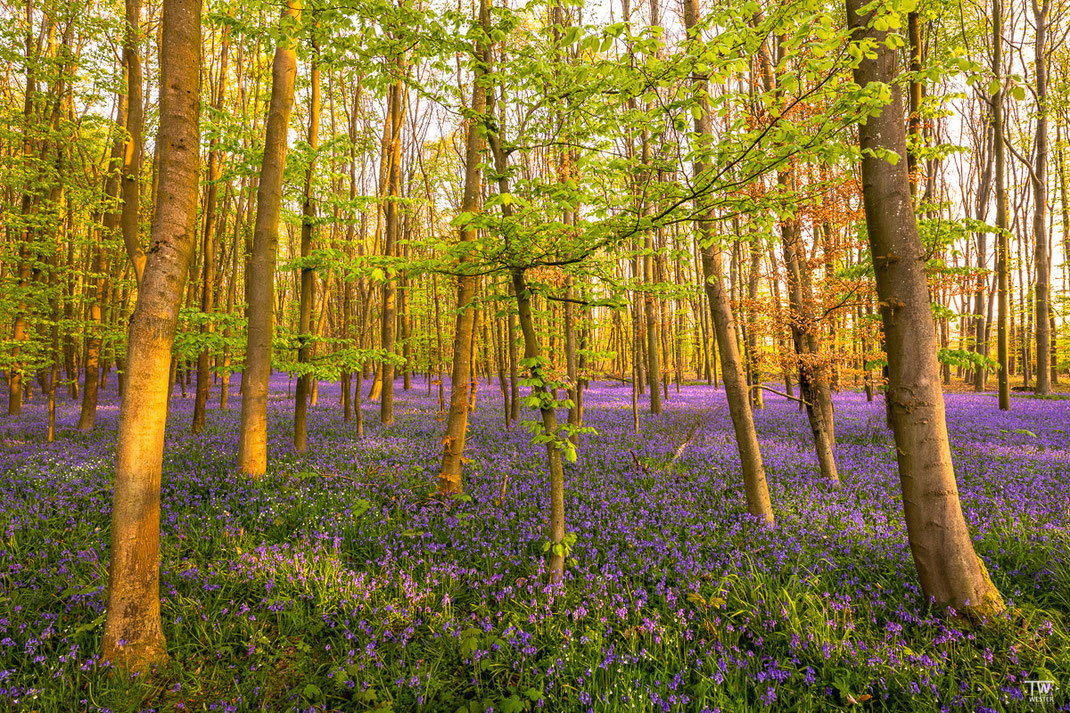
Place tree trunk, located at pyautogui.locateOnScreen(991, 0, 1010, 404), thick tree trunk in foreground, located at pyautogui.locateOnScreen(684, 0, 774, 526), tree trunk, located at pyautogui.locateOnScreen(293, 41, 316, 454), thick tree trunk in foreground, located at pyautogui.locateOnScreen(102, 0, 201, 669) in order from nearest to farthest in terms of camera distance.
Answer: thick tree trunk in foreground, located at pyautogui.locateOnScreen(102, 0, 201, 669)
thick tree trunk in foreground, located at pyautogui.locateOnScreen(684, 0, 774, 526)
tree trunk, located at pyautogui.locateOnScreen(293, 41, 316, 454)
tree trunk, located at pyautogui.locateOnScreen(991, 0, 1010, 404)

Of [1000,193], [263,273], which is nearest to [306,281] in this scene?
[263,273]

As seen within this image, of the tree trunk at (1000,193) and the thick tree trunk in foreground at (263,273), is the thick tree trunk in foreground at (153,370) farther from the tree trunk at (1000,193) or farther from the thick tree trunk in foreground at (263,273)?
the tree trunk at (1000,193)

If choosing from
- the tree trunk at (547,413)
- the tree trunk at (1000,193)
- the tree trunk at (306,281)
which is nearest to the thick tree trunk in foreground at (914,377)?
the tree trunk at (547,413)

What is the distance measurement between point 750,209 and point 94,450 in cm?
1234

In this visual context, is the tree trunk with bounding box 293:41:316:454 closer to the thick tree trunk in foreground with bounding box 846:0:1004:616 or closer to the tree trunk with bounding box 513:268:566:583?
the tree trunk with bounding box 513:268:566:583

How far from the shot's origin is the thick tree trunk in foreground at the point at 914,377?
3385 mm

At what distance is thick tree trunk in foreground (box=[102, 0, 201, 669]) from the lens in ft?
9.37

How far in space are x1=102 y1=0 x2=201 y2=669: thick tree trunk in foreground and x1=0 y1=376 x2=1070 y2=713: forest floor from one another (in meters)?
0.35

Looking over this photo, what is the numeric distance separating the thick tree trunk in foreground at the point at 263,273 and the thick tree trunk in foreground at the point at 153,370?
405 cm

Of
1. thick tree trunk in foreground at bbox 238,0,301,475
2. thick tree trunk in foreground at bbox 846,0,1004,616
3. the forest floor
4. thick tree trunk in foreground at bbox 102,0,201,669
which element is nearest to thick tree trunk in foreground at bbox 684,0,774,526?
the forest floor

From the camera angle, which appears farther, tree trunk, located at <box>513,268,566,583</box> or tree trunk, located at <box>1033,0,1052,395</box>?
tree trunk, located at <box>1033,0,1052,395</box>

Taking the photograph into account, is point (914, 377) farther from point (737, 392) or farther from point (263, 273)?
point (263, 273)

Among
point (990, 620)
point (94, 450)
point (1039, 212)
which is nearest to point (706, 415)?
point (990, 620)

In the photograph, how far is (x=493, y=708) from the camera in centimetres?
282
